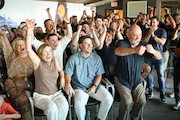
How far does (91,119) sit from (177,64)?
4.88ft

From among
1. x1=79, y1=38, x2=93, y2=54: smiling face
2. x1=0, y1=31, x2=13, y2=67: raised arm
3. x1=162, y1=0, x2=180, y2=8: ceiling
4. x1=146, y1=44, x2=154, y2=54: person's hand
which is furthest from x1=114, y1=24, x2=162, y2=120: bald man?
x1=162, y1=0, x2=180, y2=8: ceiling

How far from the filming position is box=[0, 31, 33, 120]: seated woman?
2.71m

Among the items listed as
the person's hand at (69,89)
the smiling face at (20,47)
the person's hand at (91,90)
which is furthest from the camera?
the smiling face at (20,47)

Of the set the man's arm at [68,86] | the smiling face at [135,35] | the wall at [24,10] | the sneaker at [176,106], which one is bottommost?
the sneaker at [176,106]

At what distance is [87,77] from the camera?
2902 mm

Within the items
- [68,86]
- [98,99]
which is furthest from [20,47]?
[98,99]

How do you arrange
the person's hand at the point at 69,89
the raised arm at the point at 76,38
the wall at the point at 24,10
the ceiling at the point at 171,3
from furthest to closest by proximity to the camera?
the ceiling at the point at 171,3 < the wall at the point at 24,10 < the raised arm at the point at 76,38 < the person's hand at the point at 69,89

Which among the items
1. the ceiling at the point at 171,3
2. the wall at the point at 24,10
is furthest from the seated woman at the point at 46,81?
the ceiling at the point at 171,3

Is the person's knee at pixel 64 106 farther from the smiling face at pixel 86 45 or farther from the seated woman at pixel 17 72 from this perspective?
the smiling face at pixel 86 45

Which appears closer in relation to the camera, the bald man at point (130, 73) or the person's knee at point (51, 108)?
the person's knee at point (51, 108)

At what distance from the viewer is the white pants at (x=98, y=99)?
2645 mm

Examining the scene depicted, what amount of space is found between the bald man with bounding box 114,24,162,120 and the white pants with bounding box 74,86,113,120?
0.18 m

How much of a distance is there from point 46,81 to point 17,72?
0.49 meters

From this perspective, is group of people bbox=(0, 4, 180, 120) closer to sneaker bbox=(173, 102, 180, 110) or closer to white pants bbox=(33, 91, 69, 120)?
white pants bbox=(33, 91, 69, 120)
